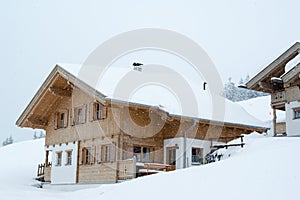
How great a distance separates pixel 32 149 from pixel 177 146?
23250 mm

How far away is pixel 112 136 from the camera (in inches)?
730

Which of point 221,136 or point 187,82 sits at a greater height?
point 187,82

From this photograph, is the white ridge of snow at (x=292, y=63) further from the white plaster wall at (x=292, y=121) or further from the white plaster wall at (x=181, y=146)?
the white plaster wall at (x=181, y=146)

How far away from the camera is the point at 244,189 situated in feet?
27.8

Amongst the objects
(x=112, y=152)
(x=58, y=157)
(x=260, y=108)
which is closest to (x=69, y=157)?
(x=58, y=157)

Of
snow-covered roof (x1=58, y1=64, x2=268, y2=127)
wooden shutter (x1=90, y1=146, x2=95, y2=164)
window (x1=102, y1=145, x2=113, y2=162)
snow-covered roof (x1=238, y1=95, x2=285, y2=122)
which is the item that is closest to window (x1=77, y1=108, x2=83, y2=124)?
wooden shutter (x1=90, y1=146, x2=95, y2=164)

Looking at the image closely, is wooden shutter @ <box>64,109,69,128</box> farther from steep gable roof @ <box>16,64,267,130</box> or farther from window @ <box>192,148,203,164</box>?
window @ <box>192,148,203,164</box>

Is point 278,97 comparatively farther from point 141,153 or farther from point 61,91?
point 61,91

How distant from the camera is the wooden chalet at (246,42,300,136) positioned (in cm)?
1856

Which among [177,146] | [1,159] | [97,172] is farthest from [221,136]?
[1,159]

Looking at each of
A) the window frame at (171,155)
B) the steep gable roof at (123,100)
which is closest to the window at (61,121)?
the steep gable roof at (123,100)

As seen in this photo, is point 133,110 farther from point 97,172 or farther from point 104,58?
point 104,58

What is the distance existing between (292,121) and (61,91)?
1164 centimetres

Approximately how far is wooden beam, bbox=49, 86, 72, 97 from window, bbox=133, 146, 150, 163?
5.85 metres
